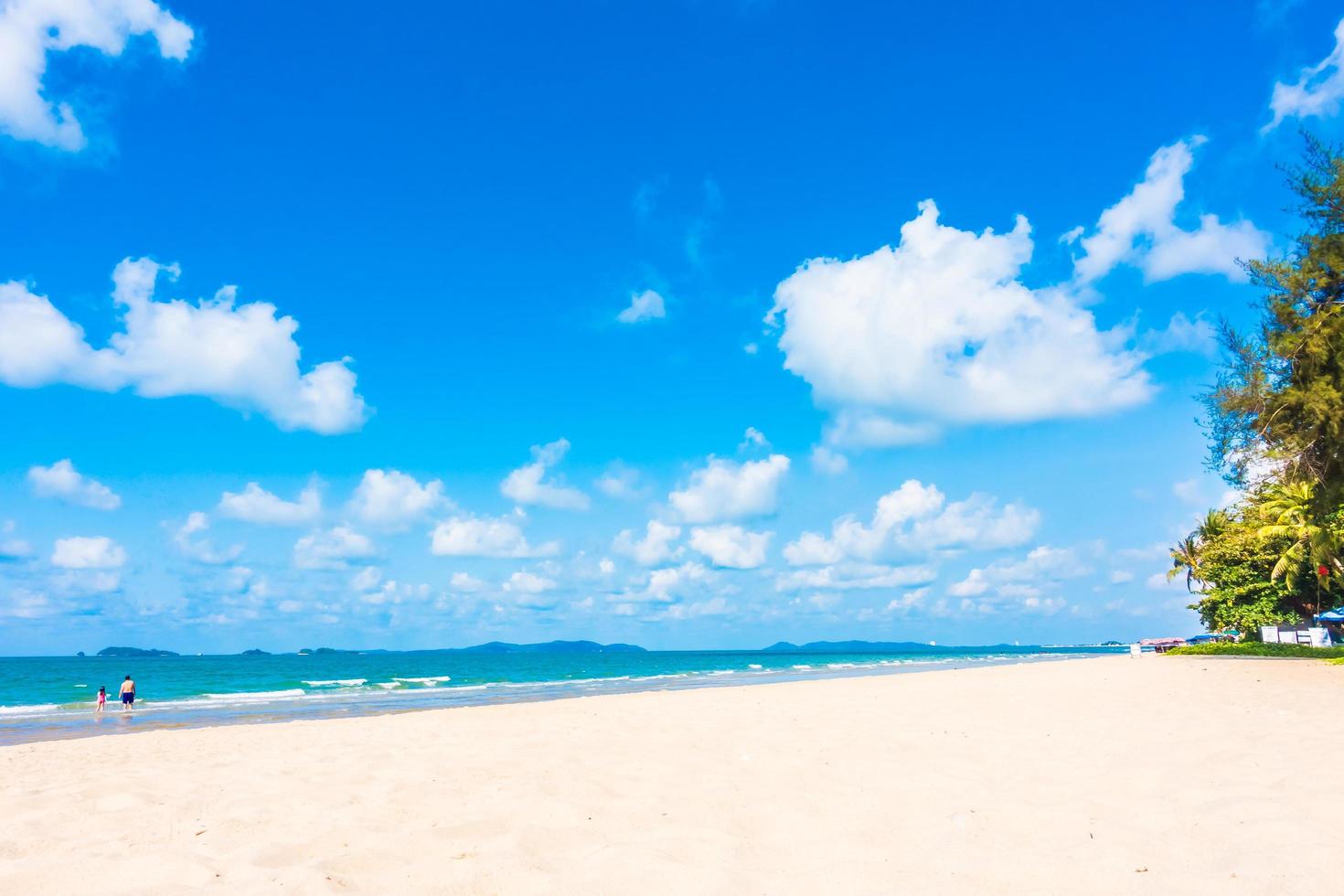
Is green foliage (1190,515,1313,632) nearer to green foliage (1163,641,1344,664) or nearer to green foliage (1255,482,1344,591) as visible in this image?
green foliage (1255,482,1344,591)

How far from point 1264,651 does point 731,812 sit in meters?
35.5

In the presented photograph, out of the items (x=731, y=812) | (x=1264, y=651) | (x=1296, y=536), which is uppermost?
(x=1296, y=536)

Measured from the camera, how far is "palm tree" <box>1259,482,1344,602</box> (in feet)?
90.1

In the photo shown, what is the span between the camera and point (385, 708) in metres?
26.6

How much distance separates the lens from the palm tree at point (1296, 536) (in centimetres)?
2747

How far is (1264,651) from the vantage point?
104ft

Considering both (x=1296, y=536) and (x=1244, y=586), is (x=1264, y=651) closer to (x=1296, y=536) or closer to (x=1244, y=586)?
(x=1296, y=536)

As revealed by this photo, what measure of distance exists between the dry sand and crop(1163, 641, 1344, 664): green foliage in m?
23.5

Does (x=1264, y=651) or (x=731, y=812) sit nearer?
(x=731, y=812)

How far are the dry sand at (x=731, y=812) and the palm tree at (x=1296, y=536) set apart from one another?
2135 cm

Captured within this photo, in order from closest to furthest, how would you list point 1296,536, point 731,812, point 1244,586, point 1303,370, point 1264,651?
point 731,812 → point 1303,370 → point 1264,651 → point 1296,536 → point 1244,586

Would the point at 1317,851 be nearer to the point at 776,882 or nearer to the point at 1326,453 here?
the point at 776,882

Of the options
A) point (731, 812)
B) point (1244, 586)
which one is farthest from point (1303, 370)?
point (1244, 586)

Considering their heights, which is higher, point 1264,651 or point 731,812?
point 731,812
